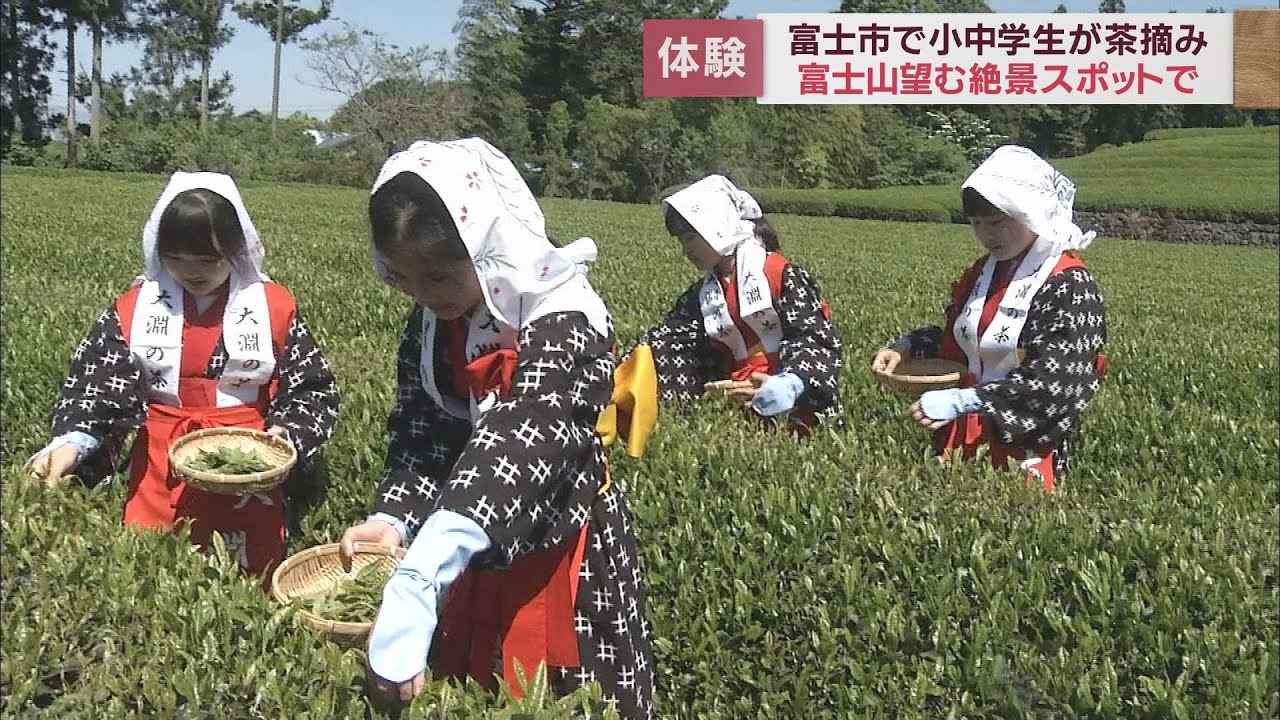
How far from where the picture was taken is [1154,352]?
966 centimetres

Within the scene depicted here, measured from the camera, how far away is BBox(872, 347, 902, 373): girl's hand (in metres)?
4.30

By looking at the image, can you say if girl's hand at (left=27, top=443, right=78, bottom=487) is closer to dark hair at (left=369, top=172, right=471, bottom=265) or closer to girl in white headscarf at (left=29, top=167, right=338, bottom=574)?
girl in white headscarf at (left=29, top=167, right=338, bottom=574)

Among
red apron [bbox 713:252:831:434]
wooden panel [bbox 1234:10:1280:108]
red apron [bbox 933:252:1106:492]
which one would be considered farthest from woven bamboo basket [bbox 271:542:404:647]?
wooden panel [bbox 1234:10:1280:108]

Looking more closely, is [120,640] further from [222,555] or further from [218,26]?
[218,26]

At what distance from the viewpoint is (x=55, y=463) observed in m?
3.25

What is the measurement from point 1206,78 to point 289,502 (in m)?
6.66

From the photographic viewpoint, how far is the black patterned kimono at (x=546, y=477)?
197 centimetres

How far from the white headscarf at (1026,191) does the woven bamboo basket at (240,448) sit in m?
2.36

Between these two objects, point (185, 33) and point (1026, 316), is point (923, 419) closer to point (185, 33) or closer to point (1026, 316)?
point (1026, 316)

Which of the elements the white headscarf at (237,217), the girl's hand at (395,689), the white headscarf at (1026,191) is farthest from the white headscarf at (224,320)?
the white headscarf at (1026,191)

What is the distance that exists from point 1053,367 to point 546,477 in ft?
7.62

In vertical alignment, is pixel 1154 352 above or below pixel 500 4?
below

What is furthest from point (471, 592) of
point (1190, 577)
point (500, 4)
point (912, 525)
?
point (500, 4)
